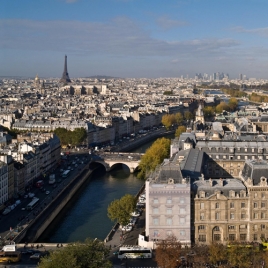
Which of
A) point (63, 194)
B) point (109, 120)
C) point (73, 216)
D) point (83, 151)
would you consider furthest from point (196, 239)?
point (109, 120)

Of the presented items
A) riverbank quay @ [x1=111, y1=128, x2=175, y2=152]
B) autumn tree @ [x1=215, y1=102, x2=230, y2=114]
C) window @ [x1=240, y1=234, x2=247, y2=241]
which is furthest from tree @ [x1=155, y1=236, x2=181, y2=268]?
autumn tree @ [x1=215, y1=102, x2=230, y2=114]

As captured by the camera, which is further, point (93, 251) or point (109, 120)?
point (109, 120)

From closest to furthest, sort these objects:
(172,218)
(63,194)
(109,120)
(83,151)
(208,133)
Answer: (172,218) → (63,194) → (208,133) → (83,151) → (109,120)

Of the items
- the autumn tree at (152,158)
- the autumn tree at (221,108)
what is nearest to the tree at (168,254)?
the autumn tree at (152,158)

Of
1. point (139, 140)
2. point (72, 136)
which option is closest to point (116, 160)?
point (72, 136)

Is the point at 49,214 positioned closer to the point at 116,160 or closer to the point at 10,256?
the point at 10,256

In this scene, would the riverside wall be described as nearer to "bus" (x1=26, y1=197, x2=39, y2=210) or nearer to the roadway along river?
the roadway along river

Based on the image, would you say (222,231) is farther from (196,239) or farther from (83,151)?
(83,151)
